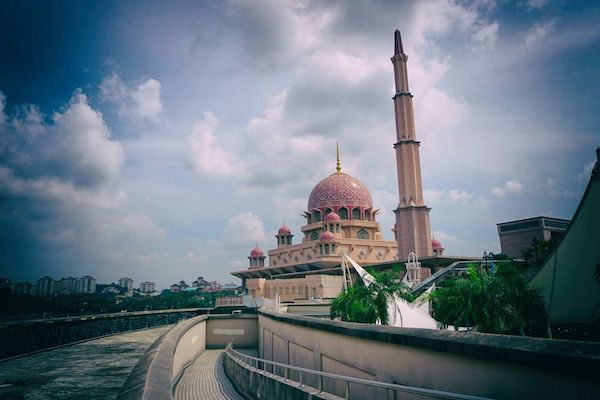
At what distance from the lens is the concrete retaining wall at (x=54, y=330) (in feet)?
40.2

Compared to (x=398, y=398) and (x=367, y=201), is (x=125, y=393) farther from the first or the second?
(x=367, y=201)

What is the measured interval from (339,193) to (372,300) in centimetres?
3861

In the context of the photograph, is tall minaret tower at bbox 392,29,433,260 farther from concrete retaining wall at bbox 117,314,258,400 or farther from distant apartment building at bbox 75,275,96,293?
distant apartment building at bbox 75,275,96,293

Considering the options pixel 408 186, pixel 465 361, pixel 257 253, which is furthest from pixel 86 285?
pixel 465 361

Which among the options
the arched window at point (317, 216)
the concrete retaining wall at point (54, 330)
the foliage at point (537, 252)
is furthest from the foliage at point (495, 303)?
the arched window at point (317, 216)

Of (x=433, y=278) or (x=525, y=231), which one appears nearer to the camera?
(x=433, y=278)

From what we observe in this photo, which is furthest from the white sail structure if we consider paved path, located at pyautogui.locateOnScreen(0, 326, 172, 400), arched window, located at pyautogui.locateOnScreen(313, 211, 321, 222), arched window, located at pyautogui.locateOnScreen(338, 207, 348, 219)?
arched window, located at pyautogui.locateOnScreen(313, 211, 321, 222)

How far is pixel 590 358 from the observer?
9.36 ft

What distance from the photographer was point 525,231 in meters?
54.4

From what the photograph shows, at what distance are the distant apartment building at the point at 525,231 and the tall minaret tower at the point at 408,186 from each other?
2065cm

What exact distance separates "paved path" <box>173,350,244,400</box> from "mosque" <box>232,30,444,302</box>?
28.9m

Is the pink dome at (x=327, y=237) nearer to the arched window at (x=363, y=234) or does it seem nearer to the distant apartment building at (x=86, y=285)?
the arched window at (x=363, y=234)

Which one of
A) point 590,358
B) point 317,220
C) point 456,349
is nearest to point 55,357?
point 456,349

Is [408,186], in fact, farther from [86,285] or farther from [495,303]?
[86,285]
